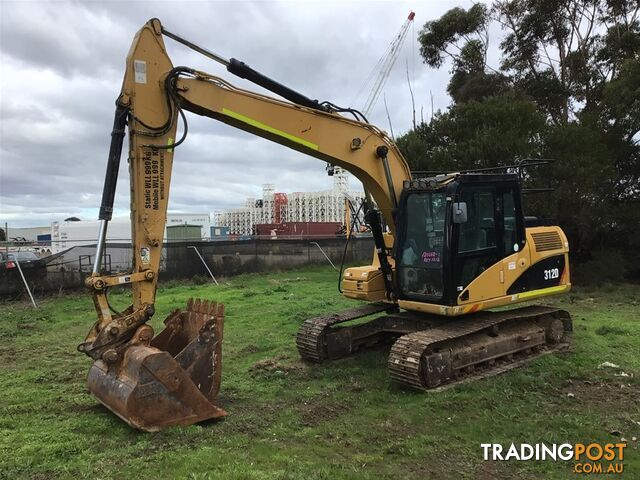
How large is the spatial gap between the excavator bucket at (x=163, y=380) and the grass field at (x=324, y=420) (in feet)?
0.55

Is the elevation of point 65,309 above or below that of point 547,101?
below

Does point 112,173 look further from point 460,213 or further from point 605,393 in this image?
point 605,393

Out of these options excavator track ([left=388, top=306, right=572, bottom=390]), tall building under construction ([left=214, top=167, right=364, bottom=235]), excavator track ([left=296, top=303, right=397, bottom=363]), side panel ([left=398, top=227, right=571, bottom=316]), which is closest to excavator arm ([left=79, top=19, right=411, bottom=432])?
excavator track ([left=296, top=303, right=397, bottom=363])

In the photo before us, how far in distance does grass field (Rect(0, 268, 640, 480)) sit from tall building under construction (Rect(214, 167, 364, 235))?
37.9 metres

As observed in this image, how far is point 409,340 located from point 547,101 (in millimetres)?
19056

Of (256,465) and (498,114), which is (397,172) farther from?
(498,114)

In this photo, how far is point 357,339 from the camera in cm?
782

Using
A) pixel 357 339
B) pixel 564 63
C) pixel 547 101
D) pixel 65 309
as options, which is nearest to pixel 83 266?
pixel 65 309

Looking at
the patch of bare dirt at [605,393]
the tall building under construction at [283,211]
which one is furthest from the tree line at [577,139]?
the tall building under construction at [283,211]

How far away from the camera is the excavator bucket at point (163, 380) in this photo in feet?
15.8

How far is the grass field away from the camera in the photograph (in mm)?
4273

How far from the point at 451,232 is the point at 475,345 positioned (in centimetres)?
151

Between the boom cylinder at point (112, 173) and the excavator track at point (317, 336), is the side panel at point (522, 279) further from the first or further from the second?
the boom cylinder at point (112, 173)

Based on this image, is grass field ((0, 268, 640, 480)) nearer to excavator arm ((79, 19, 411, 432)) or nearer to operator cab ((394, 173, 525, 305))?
excavator arm ((79, 19, 411, 432))
